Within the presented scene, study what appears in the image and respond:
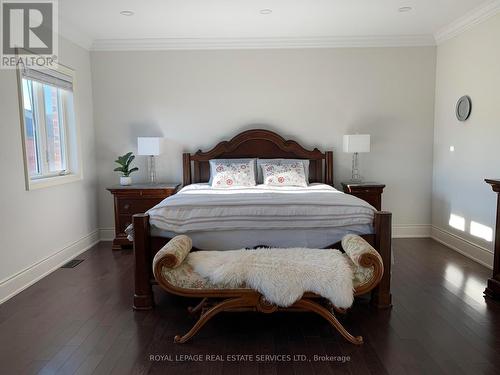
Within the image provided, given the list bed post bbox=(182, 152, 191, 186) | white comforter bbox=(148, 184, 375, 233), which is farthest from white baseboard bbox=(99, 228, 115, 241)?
white comforter bbox=(148, 184, 375, 233)

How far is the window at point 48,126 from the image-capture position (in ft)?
11.8

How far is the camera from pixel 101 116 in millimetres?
4996

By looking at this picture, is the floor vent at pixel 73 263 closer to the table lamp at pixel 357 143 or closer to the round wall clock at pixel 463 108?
the table lamp at pixel 357 143

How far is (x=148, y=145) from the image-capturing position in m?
4.68

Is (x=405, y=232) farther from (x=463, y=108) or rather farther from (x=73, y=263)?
(x=73, y=263)

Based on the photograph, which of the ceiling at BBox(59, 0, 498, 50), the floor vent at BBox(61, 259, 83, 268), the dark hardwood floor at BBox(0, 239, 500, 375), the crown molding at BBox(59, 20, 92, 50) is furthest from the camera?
the crown molding at BBox(59, 20, 92, 50)

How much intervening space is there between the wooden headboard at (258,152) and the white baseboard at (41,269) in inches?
57.2

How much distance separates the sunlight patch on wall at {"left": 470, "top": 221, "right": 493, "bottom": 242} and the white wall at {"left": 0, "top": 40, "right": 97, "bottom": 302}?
14.7 ft

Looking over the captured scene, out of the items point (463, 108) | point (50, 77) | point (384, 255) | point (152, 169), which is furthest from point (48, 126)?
point (463, 108)

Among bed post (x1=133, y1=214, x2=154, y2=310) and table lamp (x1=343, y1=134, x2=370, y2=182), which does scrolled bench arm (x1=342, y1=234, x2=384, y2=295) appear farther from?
table lamp (x1=343, y1=134, x2=370, y2=182)

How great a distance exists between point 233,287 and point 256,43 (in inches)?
139

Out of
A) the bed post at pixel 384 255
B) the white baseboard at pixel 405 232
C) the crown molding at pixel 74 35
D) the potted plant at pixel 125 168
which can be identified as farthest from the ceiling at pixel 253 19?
the white baseboard at pixel 405 232

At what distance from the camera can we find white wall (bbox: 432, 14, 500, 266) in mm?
3777

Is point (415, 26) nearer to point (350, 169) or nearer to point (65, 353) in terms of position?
point (350, 169)
